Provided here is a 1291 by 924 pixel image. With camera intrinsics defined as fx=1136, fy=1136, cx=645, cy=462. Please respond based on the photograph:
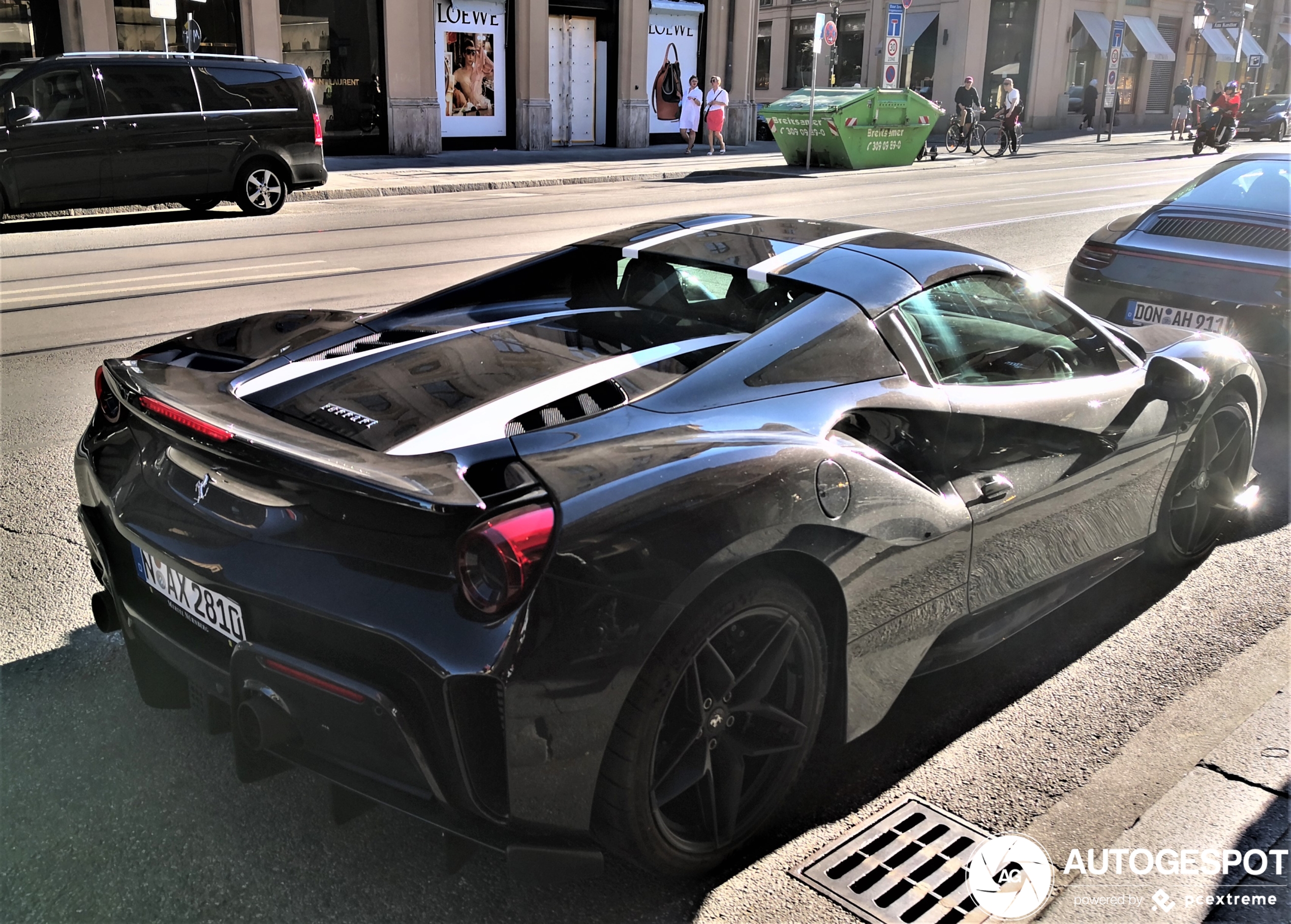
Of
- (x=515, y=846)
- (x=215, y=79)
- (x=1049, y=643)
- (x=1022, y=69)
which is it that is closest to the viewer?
(x=515, y=846)

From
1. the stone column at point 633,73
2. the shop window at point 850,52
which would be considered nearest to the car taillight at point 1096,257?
the stone column at point 633,73

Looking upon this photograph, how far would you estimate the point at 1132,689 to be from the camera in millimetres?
3539

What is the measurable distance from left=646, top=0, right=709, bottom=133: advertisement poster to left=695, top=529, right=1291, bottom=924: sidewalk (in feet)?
91.7

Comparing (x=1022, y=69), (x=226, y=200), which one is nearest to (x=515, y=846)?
(x=226, y=200)

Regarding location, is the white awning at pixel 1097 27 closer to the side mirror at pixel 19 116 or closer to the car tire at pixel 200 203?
Result: the car tire at pixel 200 203

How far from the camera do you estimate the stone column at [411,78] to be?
2411 centimetres

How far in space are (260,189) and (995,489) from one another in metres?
13.9

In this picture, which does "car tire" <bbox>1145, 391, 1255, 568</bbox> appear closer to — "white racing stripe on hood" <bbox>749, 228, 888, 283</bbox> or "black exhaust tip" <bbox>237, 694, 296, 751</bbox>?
"white racing stripe on hood" <bbox>749, 228, 888, 283</bbox>

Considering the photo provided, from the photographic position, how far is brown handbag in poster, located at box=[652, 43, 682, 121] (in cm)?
3000

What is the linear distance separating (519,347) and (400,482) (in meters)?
0.96

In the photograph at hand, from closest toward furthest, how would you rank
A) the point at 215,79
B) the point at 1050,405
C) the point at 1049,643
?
the point at 1050,405, the point at 1049,643, the point at 215,79

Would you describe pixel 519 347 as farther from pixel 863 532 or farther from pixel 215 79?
pixel 215 79

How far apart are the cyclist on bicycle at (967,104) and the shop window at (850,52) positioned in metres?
18.1

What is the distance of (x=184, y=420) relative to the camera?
2566mm
